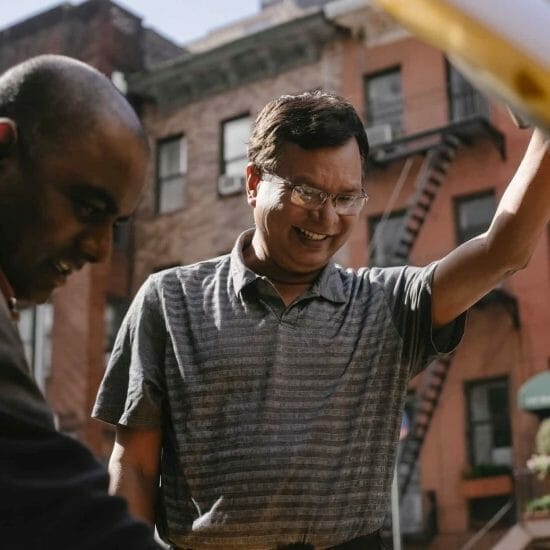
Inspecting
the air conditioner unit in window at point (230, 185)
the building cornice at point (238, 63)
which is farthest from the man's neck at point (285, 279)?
the air conditioner unit in window at point (230, 185)

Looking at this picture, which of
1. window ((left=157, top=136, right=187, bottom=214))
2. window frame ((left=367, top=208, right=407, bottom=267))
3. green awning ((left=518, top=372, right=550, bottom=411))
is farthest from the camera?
window ((left=157, top=136, right=187, bottom=214))

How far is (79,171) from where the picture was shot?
1565 millimetres

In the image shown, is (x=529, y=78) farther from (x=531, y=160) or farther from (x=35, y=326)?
(x=35, y=326)

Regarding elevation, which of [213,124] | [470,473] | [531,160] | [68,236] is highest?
[213,124]

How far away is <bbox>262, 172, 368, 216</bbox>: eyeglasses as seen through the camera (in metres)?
2.92

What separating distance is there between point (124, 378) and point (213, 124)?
21.6 m

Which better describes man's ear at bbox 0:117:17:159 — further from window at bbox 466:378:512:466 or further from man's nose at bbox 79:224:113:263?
window at bbox 466:378:512:466

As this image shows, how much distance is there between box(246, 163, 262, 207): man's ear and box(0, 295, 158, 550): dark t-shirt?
1.85 m

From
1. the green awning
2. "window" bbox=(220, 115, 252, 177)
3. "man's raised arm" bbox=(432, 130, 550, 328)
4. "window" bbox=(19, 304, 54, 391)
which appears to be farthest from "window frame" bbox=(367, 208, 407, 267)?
"man's raised arm" bbox=(432, 130, 550, 328)

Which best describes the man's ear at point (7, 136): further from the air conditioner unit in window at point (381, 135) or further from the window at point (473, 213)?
the air conditioner unit in window at point (381, 135)

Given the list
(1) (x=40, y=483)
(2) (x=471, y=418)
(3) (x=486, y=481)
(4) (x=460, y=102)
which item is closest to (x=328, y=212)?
(1) (x=40, y=483)

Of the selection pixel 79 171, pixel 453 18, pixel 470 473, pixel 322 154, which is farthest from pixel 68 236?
pixel 470 473

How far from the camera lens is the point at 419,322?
113 inches

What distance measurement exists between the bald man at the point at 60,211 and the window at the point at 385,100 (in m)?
19.8
